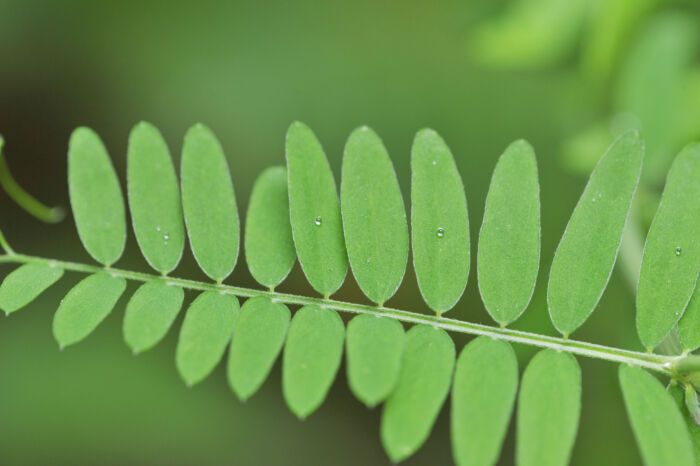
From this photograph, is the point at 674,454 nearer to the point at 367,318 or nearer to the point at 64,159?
the point at 367,318

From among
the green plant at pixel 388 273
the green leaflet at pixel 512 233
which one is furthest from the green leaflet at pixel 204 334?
the green leaflet at pixel 512 233

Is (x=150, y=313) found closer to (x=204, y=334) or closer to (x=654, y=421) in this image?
(x=204, y=334)

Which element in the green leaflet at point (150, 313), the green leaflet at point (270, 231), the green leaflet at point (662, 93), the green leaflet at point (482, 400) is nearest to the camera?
the green leaflet at point (482, 400)

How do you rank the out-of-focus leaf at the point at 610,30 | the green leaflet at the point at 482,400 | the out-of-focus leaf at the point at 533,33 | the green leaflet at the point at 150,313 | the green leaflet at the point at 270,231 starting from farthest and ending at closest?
the out-of-focus leaf at the point at 533,33 < the out-of-focus leaf at the point at 610,30 < the green leaflet at the point at 270,231 < the green leaflet at the point at 150,313 < the green leaflet at the point at 482,400

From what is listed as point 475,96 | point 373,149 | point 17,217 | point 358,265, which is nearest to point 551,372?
point 358,265

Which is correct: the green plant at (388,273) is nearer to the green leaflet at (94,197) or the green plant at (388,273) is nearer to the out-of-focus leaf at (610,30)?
the green leaflet at (94,197)

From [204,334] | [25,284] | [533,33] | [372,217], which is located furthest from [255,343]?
→ [533,33]

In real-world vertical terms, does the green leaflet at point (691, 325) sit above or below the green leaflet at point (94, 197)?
below
